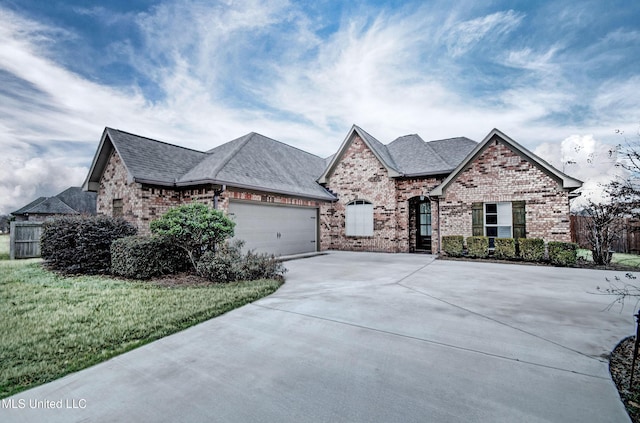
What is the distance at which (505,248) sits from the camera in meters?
11.6

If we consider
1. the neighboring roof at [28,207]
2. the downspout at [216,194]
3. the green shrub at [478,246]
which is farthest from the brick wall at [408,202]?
the neighboring roof at [28,207]

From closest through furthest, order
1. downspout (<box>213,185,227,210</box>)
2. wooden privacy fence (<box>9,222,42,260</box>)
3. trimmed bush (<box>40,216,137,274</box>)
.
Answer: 1. trimmed bush (<box>40,216,137,274</box>)
2. downspout (<box>213,185,227,210</box>)
3. wooden privacy fence (<box>9,222,42,260</box>)

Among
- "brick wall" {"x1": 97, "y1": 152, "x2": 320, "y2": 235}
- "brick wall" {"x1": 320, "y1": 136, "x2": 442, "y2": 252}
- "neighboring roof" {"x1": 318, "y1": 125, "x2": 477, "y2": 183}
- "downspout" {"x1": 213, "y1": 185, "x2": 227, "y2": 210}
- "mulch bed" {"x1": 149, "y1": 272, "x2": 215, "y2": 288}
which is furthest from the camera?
"brick wall" {"x1": 320, "y1": 136, "x2": 442, "y2": 252}

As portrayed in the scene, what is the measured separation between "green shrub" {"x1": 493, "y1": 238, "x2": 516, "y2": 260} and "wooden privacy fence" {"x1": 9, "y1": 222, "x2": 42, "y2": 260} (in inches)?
784

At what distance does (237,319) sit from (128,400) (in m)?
2.15

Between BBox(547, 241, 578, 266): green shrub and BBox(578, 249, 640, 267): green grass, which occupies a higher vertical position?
BBox(547, 241, 578, 266): green shrub

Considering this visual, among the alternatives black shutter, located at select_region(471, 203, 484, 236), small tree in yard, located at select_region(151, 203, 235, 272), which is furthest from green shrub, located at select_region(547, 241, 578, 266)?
small tree in yard, located at select_region(151, 203, 235, 272)

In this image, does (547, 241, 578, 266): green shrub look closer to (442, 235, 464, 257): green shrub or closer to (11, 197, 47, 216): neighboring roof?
(442, 235, 464, 257): green shrub

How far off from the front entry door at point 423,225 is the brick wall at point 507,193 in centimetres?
220

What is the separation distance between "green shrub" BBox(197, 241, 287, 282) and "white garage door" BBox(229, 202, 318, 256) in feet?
7.14

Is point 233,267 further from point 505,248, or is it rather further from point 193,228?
point 505,248

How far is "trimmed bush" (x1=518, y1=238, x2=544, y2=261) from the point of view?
35.8 feet

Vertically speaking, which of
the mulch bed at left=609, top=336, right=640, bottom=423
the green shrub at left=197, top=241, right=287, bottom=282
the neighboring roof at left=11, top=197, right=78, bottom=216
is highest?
the neighboring roof at left=11, top=197, right=78, bottom=216

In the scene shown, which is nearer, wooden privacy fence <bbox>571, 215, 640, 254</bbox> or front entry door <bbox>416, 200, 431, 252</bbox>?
wooden privacy fence <bbox>571, 215, 640, 254</bbox>
